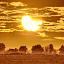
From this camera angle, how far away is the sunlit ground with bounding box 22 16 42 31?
3420 mm

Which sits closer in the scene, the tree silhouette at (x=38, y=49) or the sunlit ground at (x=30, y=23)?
the sunlit ground at (x=30, y=23)

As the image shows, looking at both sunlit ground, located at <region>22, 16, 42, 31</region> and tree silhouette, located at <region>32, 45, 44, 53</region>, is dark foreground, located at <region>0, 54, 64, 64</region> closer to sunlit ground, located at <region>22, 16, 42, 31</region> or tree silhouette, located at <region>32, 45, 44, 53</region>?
tree silhouette, located at <region>32, 45, 44, 53</region>

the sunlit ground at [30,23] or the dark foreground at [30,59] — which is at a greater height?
the sunlit ground at [30,23]

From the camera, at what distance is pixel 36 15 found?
3.38 metres

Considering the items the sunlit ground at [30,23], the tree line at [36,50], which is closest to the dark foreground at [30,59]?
the tree line at [36,50]

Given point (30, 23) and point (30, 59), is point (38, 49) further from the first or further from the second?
point (30, 23)

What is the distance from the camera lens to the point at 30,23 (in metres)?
3.45

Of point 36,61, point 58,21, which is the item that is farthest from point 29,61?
point 58,21

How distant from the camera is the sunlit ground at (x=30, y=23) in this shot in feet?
11.2

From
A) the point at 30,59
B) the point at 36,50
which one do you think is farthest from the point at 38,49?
the point at 30,59

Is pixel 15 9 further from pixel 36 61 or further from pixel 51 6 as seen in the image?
pixel 36 61

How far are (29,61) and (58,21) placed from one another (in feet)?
1.59

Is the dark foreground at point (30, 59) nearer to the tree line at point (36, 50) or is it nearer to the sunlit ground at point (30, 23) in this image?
the tree line at point (36, 50)

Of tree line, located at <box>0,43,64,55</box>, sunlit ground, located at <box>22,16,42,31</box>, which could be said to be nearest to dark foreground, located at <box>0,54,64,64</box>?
tree line, located at <box>0,43,64,55</box>
